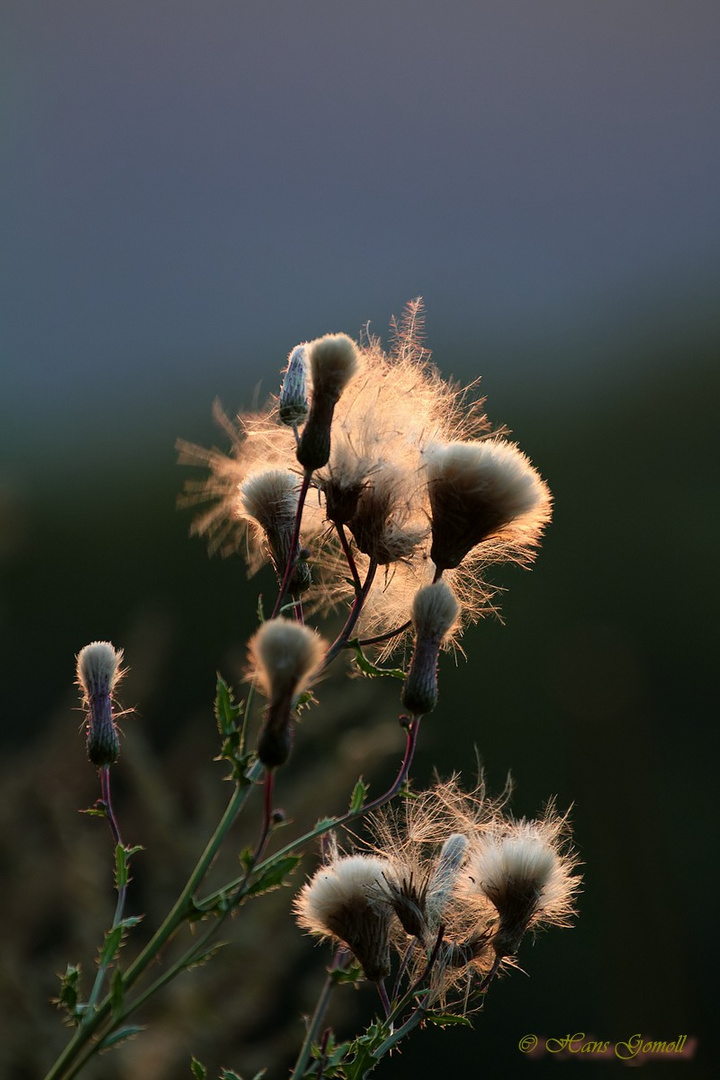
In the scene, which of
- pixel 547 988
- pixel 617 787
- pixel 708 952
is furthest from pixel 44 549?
pixel 617 787

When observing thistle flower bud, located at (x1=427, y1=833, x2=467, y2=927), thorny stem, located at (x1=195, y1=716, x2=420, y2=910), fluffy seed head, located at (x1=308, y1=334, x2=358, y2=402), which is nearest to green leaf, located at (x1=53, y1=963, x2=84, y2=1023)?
thorny stem, located at (x1=195, y1=716, x2=420, y2=910)

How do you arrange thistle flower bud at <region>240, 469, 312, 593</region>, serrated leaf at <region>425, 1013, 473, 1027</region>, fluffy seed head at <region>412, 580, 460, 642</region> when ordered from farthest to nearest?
thistle flower bud at <region>240, 469, 312, 593</region> < fluffy seed head at <region>412, 580, 460, 642</region> < serrated leaf at <region>425, 1013, 473, 1027</region>

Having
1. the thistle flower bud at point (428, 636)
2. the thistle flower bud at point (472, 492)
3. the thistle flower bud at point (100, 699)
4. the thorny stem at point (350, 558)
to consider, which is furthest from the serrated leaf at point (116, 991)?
the thistle flower bud at point (472, 492)

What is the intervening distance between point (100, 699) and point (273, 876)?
488 mm

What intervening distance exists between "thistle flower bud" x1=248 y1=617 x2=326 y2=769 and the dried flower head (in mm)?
542

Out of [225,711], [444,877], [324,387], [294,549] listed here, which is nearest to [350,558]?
[294,549]

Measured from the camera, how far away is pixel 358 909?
5.19ft

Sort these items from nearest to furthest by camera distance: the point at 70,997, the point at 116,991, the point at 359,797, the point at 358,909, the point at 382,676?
the point at 116,991 < the point at 70,997 < the point at 359,797 < the point at 358,909 < the point at 382,676

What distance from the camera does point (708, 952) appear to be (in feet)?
23.5

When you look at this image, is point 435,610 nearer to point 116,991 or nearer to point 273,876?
point 273,876

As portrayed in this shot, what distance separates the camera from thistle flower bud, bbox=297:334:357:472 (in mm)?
1557

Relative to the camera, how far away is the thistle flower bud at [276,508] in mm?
1756

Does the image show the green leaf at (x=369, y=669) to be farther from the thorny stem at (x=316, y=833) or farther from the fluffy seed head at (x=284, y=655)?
the fluffy seed head at (x=284, y=655)

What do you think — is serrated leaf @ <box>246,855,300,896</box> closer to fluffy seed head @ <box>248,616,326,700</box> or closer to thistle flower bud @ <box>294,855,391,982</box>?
fluffy seed head @ <box>248,616,326,700</box>
